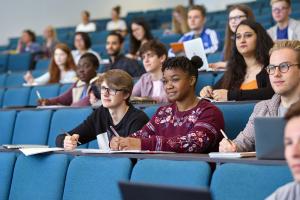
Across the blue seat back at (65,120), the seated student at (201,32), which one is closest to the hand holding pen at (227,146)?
the blue seat back at (65,120)

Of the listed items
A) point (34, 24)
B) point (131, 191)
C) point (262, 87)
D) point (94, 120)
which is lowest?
point (131, 191)

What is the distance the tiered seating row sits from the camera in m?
2.01

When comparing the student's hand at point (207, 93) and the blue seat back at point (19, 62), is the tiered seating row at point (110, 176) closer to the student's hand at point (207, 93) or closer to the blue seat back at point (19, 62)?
the student's hand at point (207, 93)

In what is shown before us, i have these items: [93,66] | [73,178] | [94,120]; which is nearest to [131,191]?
[73,178]

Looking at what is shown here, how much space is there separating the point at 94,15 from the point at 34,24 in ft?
4.01

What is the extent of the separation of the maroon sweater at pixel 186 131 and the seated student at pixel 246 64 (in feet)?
1.65

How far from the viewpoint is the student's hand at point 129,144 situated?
9.26 feet

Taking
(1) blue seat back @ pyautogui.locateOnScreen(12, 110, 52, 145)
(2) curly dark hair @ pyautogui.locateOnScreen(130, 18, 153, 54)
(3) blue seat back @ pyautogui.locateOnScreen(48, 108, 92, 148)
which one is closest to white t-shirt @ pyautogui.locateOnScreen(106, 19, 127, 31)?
(2) curly dark hair @ pyautogui.locateOnScreen(130, 18, 153, 54)

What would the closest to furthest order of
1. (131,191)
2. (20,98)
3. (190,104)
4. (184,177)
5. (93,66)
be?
(131,191), (184,177), (190,104), (93,66), (20,98)

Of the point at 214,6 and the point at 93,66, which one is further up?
the point at 214,6

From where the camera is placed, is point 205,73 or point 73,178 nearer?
point 73,178

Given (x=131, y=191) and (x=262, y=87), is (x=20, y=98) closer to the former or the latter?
(x=262, y=87)

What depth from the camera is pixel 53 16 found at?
12211 millimetres

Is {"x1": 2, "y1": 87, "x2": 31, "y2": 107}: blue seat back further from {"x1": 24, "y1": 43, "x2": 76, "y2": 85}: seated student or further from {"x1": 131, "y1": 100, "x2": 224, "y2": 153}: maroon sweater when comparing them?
{"x1": 131, "y1": 100, "x2": 224, "y2": 153}: maroon sweater
